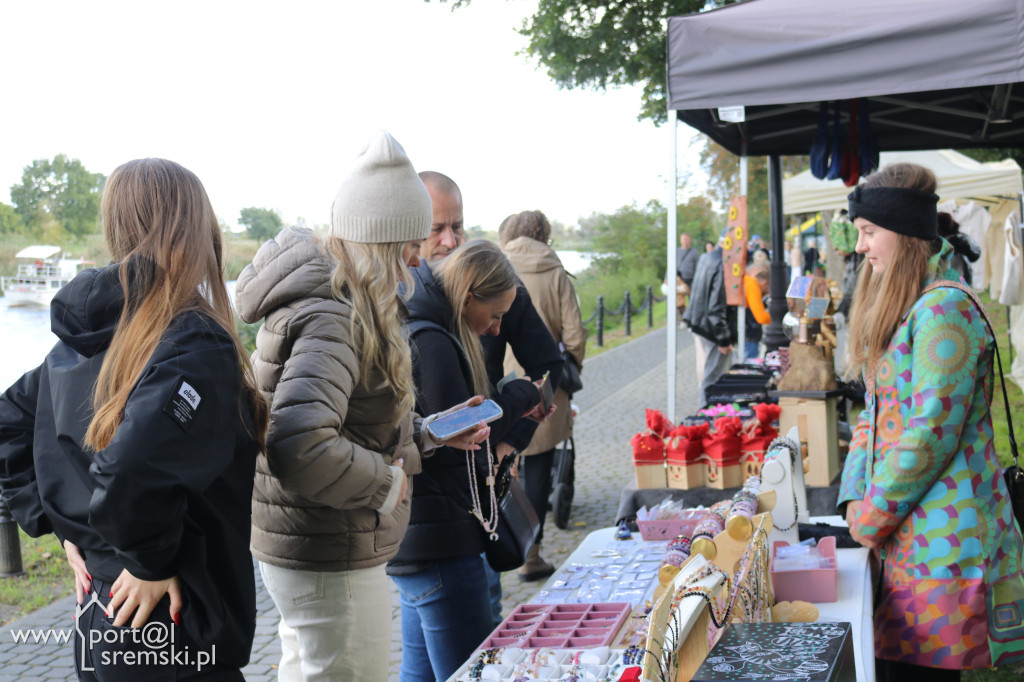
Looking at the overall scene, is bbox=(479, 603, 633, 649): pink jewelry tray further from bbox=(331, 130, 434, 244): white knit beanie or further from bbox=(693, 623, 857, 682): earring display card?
bbox=(331, 130, 434, 244): white knit beanie

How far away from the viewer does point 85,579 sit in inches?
65.1

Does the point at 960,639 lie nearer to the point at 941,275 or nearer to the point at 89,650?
the point at 941,275

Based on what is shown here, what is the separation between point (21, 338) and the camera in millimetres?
5316

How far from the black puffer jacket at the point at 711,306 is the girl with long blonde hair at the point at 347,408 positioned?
627cm

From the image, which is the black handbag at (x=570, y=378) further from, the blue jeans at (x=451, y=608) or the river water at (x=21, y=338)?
the blue jeans at (x=451, y=608)

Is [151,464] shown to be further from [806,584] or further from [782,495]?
[782,495]

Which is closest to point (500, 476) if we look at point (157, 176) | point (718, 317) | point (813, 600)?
point (813, 600)

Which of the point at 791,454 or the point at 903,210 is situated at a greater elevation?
the point at 903,210

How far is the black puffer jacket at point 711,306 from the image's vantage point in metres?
8.00

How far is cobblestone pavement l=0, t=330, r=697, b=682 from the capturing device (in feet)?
13.1

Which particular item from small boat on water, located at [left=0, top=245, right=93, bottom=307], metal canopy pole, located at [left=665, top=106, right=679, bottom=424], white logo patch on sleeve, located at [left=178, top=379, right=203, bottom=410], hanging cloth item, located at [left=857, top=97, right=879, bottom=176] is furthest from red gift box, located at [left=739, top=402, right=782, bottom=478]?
small boat on water, located at [left=0, top=245, right=93, bottom=307]

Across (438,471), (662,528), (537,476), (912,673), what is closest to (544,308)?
(537,476)

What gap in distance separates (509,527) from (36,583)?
3774 mm

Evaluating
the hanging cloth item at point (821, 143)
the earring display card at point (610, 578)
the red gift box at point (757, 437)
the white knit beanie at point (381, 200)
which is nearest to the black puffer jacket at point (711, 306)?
the hanging cloth item at point (821, 143)
